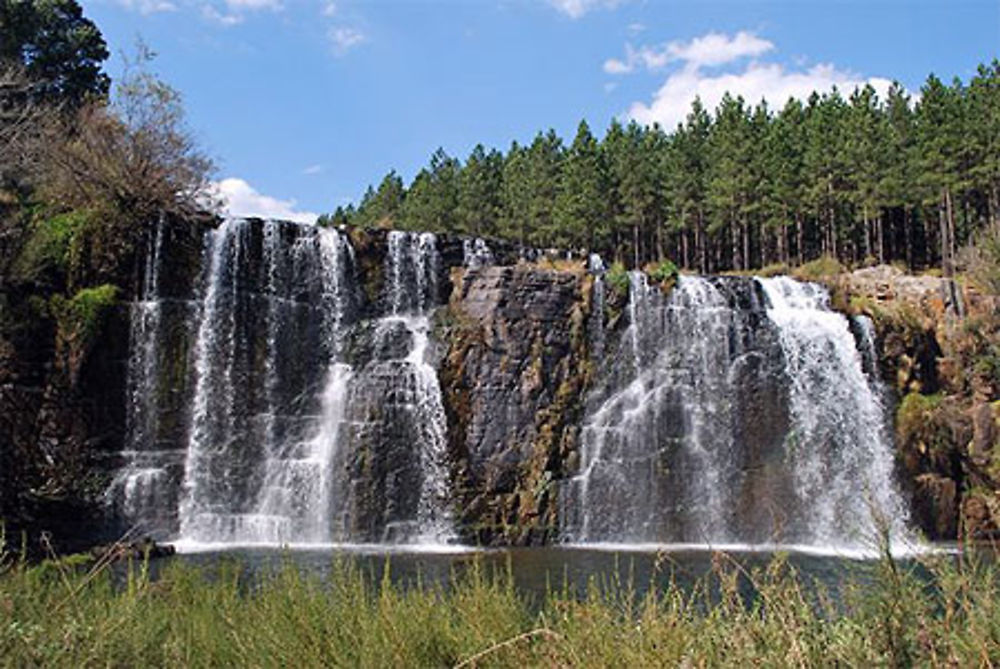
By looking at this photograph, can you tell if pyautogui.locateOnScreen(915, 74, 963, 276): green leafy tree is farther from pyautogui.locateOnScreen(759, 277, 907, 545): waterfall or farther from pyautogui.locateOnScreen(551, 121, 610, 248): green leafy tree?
pyautogui.locateOnScreen(759, 277, 907, 545): waterfall

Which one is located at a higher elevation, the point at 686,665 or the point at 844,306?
the point at 844,306

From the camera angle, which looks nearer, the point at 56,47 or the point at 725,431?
the point at 725,431

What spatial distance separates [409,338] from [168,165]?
32.6 feet

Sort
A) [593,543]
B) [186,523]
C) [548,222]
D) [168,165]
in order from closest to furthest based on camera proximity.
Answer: [186,523] → [593,543] → [168,165] → [548,222]

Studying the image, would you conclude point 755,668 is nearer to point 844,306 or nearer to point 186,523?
point 186,523

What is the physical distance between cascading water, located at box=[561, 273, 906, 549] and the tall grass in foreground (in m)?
17.7

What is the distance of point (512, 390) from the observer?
2283 cm

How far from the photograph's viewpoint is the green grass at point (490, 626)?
306 cm

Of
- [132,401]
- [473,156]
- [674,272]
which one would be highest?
[473,156]

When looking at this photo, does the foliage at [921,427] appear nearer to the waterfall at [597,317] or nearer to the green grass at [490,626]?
the waterfall at [597,317]

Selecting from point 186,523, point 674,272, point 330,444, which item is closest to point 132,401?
point 186,523

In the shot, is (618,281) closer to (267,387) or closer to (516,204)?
(267,387)

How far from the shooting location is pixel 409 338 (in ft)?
78.6

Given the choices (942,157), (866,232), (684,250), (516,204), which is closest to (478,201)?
(516,204)
